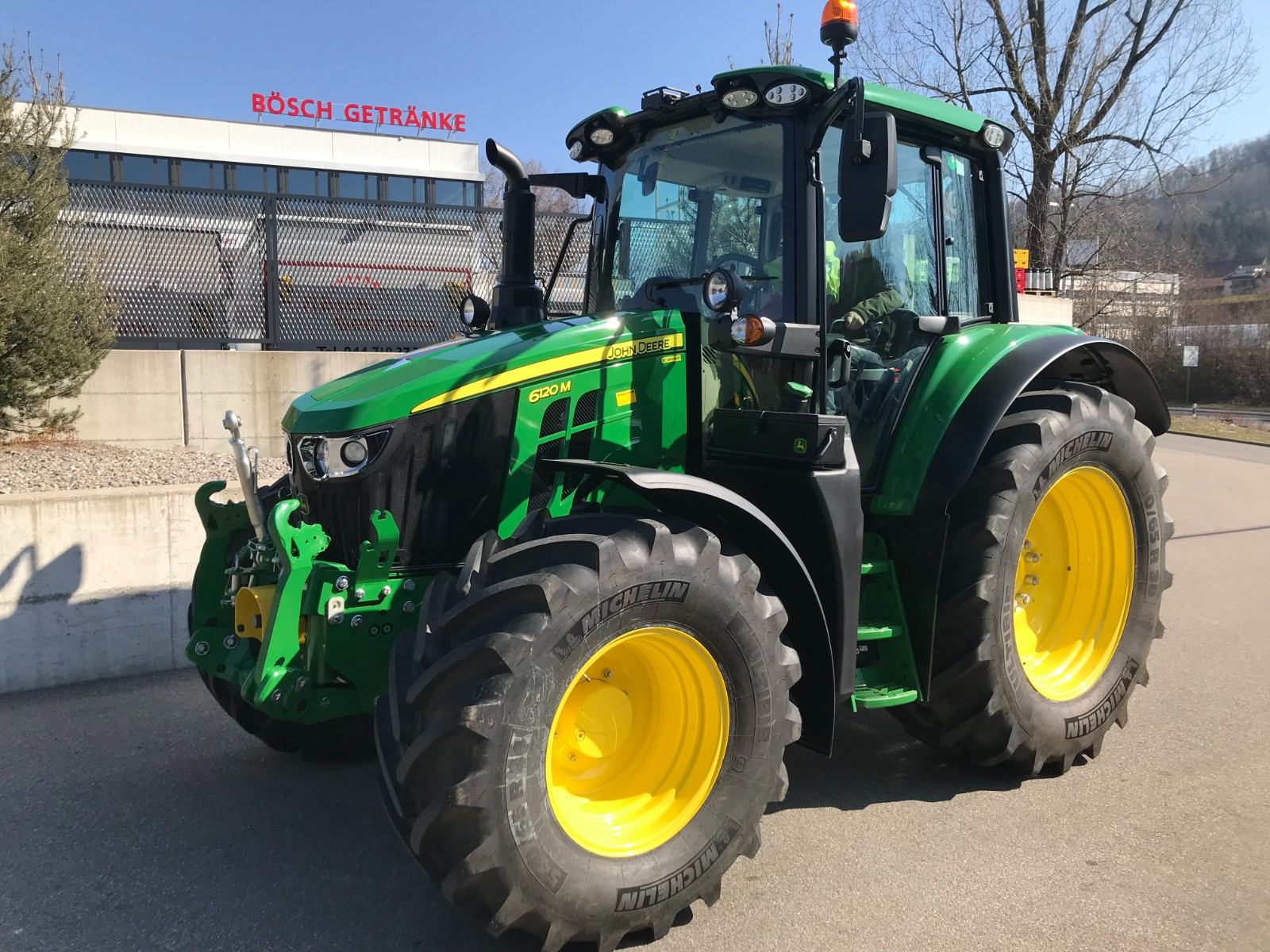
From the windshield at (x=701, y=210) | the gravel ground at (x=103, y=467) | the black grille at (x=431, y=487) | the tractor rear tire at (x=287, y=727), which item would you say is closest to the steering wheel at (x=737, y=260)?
the windshield at (x=701, y=210)

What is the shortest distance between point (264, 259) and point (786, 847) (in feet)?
25.8

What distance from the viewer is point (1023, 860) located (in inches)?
130

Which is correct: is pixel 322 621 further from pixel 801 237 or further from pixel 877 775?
pixel 877 775

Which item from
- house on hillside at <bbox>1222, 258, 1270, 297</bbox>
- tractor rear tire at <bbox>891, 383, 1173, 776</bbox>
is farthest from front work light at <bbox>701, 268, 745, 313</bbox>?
house on hillside at <bbox>1222, 258, 1270, 297</bbox>

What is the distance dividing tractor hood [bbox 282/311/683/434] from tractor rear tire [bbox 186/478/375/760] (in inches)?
25.2

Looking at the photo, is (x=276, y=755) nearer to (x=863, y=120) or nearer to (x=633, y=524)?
(x=633, y=524)

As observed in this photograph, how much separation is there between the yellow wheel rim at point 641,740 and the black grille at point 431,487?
66cm

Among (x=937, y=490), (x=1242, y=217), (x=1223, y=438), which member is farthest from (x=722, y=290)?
(x=1242, y=217)

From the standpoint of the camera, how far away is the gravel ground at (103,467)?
668 centimetres

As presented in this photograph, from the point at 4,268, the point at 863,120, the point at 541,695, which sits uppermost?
the point at 4,268

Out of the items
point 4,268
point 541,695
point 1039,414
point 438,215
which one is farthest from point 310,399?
point 438,215

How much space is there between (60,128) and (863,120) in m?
8.44

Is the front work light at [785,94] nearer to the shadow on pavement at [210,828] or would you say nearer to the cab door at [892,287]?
the cab door at [892,287]

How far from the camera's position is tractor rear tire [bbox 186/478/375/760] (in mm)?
3871
